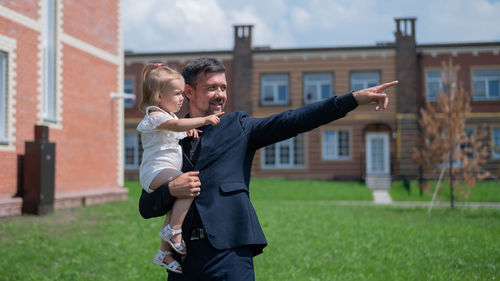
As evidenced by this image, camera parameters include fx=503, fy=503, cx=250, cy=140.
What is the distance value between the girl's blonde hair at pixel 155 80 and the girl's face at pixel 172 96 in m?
0.02

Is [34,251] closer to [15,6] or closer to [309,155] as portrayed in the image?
[15,6]

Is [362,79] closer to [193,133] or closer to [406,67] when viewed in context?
[406,67]

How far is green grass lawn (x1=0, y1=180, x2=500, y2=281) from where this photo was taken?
762cm

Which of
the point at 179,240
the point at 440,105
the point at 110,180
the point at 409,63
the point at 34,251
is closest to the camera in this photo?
the point at 179,240

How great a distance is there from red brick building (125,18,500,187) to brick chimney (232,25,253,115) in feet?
0.20

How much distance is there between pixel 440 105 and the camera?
52.1 feet

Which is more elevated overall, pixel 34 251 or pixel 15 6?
pixel 15 6

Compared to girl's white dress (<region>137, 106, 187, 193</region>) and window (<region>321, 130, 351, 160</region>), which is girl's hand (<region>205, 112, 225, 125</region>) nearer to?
girl's white dress (<region>137, 106, 187, 193</region>)

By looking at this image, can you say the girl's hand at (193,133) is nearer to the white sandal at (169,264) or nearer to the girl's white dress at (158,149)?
the girl's white dress at (158,149)

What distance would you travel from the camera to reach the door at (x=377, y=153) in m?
29.3

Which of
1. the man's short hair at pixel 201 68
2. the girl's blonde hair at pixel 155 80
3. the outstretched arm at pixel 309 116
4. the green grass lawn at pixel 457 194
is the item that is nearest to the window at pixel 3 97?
the girl's blonde hair at pixel 155 80

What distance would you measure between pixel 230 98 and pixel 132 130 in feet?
22.7

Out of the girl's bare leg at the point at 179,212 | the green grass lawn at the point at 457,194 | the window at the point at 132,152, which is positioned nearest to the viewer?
the girl's bare leg at the point at 179,212

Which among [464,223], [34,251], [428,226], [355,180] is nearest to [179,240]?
[34,251]
